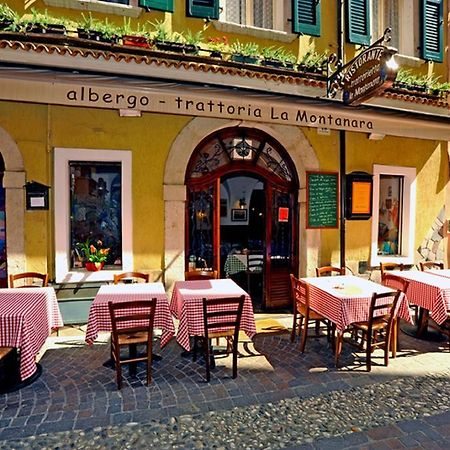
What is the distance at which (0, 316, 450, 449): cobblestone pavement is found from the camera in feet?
11.1

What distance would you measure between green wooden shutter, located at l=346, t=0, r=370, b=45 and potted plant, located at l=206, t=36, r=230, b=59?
2.84 meters

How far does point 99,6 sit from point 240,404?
6536 millimetres

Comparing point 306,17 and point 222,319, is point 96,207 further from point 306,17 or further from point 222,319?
point 306,17

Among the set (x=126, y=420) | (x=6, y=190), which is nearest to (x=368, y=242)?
(x=126, y=420)

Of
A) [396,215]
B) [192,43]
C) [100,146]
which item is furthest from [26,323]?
[396,215]

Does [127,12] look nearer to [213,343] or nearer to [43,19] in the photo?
[43,19]

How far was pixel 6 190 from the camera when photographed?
5945 mm

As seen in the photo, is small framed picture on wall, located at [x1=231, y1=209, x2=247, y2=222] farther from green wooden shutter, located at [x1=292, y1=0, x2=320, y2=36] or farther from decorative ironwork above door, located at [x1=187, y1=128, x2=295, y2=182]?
green wooden shutter, located at [x1=292, y1=0, x2=320, y2=36]

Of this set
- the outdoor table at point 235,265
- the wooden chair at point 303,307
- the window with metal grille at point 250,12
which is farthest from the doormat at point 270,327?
the window with metal grille at point 250,12

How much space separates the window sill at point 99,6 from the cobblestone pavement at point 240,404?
5.59 meters

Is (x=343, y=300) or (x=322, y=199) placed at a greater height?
(x=322, y=199)

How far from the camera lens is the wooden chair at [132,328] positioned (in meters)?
4.16

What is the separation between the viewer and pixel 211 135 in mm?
7078

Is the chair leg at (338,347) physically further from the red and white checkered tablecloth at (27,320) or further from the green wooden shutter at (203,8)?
the green wooden shutter at (203,8)
